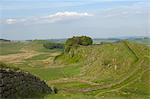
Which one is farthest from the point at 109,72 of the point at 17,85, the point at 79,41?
the point at 17,85

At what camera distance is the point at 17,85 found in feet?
61.6

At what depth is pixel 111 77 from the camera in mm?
52219

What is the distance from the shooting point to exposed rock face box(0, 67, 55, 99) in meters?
17.6

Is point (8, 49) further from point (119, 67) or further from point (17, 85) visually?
point (17, 85)

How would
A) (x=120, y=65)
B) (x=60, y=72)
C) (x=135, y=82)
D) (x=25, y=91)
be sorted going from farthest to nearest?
1. (x=60, y=72)
2. (x=120, y=65)
3. (x=135, y=82)
4. (x=25, y=91)

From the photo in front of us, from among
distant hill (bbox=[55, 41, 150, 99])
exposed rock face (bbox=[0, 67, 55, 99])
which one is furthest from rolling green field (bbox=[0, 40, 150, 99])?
exposed rock face (bbox=[0, 67, 55, 99])

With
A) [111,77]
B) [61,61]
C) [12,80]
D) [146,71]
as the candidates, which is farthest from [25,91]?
[61,61]

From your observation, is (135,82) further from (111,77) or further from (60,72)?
(60,72)

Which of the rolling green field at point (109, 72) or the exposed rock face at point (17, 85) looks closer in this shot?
the exposed rock face at point (17, 85)

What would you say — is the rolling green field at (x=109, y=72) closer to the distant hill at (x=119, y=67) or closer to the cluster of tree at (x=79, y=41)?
the distant hill at (x=119, y=67)

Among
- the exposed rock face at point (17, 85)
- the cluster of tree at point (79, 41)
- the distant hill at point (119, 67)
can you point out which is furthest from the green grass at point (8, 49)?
the exposed rock face at point (17, 85)

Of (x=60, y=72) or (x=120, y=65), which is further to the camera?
(x=60, y=72)

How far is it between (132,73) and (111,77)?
448 centimetres

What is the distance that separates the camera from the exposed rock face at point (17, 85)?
57.6 ft
